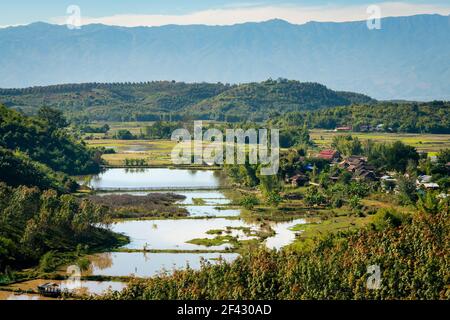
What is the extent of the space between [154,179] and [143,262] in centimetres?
3283

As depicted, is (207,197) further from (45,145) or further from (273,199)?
(45,145)

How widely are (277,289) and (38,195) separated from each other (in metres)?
21.6

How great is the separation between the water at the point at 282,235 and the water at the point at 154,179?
57.6 ft

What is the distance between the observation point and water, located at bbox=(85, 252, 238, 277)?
1344 inches

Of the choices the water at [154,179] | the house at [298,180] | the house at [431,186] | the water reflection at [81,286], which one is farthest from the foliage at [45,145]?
the water reflection at [81,286]

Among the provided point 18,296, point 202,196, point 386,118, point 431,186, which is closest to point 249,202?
point 202,196

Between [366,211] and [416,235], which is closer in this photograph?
[416,235]

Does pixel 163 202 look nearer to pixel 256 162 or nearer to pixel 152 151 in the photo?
pixel 256 162

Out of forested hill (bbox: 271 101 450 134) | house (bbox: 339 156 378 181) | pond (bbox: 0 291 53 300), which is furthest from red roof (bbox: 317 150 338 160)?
pond (bbox: 0 291 53 300)

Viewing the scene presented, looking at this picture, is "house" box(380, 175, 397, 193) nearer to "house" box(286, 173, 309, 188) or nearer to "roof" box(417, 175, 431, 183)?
"roof" box(417, 175, 431, 183)

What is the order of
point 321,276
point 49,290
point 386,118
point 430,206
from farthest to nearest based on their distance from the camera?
point 386,118 < point 430,206 < point 49,290 < point 321,276

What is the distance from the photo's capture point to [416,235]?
32094 mm

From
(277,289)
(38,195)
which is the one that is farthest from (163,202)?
(277,289)

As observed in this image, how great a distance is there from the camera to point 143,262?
3638 cm
